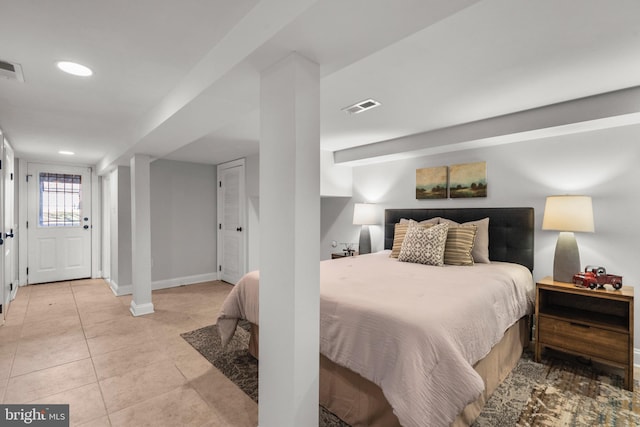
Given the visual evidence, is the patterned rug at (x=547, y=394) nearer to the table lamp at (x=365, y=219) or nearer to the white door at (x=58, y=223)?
the table lamp at (x=365, y=219)

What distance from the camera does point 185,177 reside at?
218 inches

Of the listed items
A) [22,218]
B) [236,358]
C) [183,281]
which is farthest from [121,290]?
[236,358]

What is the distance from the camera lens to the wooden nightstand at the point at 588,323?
229cm

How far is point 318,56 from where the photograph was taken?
1.46 meters

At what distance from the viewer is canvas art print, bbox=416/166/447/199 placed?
3803 mm

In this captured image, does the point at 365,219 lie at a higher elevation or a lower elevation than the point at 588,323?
higher

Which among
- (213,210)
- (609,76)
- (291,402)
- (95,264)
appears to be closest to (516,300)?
(609,76)

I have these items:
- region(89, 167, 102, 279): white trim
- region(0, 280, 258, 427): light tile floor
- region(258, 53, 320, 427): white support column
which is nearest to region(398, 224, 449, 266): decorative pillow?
region(258, 53, 320, 427): white support column

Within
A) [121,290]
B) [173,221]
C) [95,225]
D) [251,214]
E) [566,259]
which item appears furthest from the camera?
[95,225]

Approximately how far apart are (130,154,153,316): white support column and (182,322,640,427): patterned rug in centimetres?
152

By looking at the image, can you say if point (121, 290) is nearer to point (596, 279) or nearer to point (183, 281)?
point (183, 281)

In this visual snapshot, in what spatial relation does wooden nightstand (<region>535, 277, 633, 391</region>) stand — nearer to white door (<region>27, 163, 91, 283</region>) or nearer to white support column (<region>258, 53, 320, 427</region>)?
white support column (<region>258, 53, 320, 427</region>)

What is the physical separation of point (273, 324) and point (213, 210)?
15.6ft

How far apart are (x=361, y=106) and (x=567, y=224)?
6.63ft
